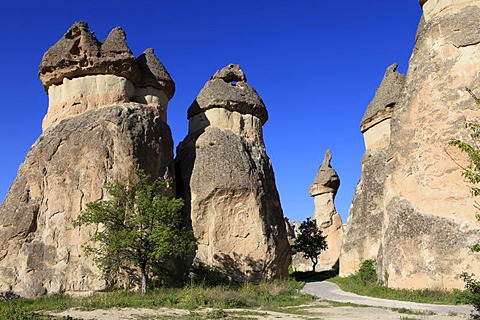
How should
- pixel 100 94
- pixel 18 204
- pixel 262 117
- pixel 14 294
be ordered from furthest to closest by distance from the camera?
pixel 262 117 < pixel 100 94 < pixel 18 204 < pixel 14 294

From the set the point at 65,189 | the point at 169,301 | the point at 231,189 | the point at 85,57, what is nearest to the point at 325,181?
the point at 231,189

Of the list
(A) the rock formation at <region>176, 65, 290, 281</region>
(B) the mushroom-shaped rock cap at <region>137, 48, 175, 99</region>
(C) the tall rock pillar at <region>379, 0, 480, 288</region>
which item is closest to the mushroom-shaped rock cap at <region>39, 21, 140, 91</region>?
(B) the mushroom-shaped rock cap at <region>137, 48, 175, 99</region>

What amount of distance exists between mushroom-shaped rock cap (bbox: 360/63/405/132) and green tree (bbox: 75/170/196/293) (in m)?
14.4

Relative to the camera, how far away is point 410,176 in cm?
1538

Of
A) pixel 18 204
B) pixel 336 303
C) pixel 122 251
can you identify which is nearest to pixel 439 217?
pixel 336 303

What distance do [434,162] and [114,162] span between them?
1155 centimetres

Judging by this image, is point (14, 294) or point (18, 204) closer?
point (14, 294)

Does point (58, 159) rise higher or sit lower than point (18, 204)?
higher

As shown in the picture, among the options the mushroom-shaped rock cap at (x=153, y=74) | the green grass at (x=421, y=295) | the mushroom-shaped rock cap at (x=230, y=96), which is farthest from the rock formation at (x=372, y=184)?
the mushroom-shaped rock cap at (x=153, y=74)

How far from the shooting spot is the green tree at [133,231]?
13.0 m

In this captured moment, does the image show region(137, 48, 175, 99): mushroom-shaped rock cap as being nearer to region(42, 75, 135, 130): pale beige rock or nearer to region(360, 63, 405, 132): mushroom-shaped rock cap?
region(42, 75, 135, 130): pale beige rock

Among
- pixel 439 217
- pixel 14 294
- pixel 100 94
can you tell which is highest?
pixel 100 94

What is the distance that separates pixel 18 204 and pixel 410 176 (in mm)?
14373

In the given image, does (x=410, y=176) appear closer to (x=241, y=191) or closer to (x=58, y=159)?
(x=241, y=191)
